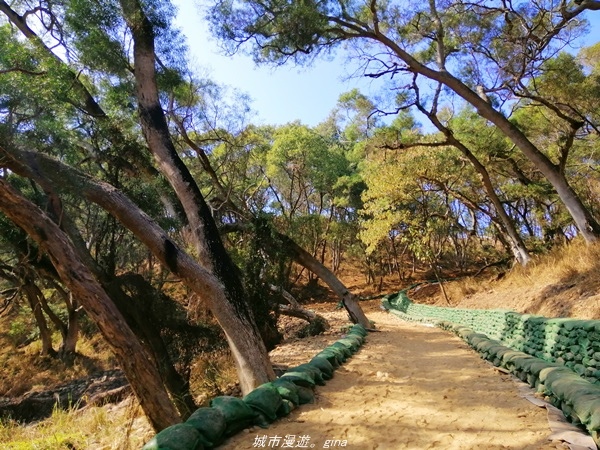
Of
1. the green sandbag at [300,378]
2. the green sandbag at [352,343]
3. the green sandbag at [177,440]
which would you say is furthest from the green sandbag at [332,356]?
the green sandbag at [177,440]

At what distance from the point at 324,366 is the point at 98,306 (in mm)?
2411

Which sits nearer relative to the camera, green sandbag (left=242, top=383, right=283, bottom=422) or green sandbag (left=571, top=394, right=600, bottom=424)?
green sandbag (left=571, top=394, right=600, bottom=424)

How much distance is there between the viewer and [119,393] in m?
7.91

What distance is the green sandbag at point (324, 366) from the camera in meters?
4.30

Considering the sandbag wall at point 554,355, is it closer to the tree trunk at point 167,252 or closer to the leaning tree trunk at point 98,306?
the tree trunk at point 167,252

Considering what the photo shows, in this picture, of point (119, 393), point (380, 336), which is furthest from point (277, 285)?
point (119, 393)

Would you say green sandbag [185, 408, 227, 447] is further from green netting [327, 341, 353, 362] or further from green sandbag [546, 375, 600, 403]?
green netting [327, 341, 353, 362]

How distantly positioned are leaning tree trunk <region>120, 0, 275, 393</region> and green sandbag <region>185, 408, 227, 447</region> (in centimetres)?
225

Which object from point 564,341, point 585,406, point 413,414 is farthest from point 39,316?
point 585,406

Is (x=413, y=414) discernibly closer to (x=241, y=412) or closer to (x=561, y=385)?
(x=561, y=385)

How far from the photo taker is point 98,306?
391cm

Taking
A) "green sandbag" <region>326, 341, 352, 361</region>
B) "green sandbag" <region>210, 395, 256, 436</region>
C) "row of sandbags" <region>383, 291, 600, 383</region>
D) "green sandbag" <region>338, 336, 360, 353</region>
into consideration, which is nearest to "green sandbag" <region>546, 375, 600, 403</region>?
"row of sandbags" <region>383, 291, 600, 383</region>

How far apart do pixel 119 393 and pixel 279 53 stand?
8.11 m

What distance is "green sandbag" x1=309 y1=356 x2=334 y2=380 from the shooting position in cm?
430
